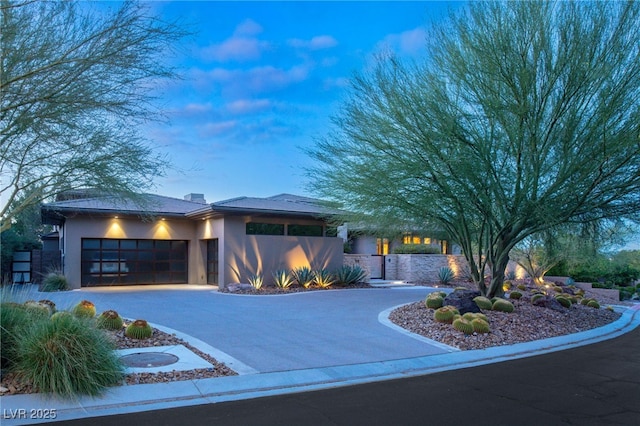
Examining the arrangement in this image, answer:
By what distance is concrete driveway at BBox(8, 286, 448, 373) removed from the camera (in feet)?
30.3

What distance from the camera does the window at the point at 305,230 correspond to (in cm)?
2428

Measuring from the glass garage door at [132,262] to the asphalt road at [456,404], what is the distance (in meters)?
18.8

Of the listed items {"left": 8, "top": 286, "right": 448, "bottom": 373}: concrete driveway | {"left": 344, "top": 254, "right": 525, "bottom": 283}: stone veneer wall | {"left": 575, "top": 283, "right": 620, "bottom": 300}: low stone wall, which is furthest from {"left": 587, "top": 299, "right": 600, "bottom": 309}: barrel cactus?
{"left": 344, "top": 254, "right": 525, "bottom": 283}: stone veneer wall

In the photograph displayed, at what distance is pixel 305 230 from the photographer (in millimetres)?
24641

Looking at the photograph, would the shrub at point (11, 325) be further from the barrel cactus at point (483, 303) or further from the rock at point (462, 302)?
the barrel cactus at point (483, 303)

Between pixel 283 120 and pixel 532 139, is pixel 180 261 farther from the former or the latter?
pixel 532 139

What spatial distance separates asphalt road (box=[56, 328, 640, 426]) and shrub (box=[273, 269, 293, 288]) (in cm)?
1349

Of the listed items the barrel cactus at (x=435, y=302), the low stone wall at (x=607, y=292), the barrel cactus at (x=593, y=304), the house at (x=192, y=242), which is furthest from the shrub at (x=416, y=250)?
the barrel cactus at (x=435, y=302)

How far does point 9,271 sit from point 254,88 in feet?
63.6

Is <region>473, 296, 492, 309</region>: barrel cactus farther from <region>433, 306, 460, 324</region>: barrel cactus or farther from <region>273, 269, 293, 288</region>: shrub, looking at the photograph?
<region>273, 269, 293, 288</region>: shrub

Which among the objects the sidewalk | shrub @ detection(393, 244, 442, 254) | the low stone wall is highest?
shrub @ detection(393, 244, 442, 254)

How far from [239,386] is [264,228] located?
16.4 metres

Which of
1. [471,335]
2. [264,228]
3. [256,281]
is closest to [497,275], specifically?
[471,335]

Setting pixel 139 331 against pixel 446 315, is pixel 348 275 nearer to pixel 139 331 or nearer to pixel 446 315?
pixel 446 315
